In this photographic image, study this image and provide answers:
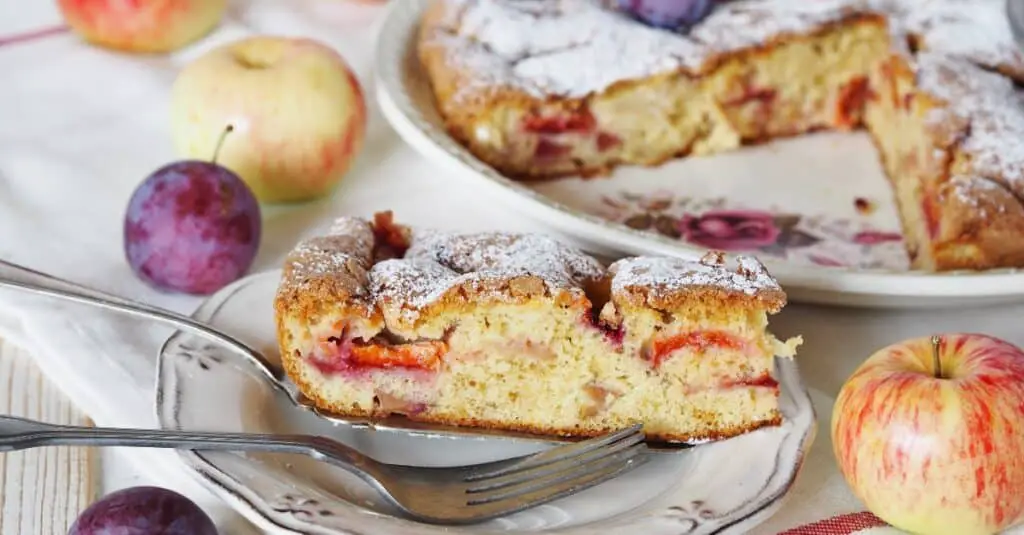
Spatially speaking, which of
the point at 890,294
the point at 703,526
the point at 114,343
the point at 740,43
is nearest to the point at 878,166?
the point at 740,43

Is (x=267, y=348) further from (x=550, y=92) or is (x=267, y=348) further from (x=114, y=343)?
(x=550, y=92)

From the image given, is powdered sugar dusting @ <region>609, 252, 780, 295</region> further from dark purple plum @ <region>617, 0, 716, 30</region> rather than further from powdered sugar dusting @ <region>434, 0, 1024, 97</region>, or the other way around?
dark purple plum @ <region>617, 0, 716, 30</region>

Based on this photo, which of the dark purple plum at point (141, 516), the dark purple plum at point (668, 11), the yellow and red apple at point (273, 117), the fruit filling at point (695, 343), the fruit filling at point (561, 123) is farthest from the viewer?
the dark purple plum at point (668, 11)

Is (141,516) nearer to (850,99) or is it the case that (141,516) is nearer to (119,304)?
(119,304)

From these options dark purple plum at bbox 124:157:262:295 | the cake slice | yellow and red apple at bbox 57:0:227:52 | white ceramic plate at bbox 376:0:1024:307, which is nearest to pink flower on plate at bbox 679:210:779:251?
white ceramic plate at bbox 376:0:1024:307

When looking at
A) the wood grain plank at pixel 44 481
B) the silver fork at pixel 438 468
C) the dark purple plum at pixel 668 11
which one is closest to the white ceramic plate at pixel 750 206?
the dark purple plum at pixel 668 11

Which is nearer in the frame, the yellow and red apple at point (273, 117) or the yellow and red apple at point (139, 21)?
the yellow and red apple at point (273, 117)

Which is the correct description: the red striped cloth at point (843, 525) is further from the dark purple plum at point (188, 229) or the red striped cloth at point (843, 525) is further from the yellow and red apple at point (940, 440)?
the dark purple plum at point (188, 229)
